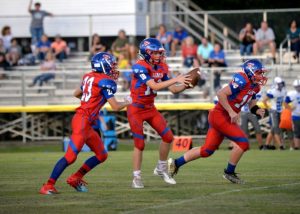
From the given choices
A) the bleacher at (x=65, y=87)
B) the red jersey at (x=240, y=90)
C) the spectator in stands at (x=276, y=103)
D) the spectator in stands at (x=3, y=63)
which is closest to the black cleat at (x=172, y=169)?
the red jersey at (x=240, y=90)

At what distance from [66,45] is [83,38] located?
2.50 feet

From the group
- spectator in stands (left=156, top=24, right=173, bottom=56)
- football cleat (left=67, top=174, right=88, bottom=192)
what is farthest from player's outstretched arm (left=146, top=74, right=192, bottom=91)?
spectator in stands (left=156, top=24, right=173, bottom=56)

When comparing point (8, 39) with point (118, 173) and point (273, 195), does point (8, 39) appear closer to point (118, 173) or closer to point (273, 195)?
point (118, 173)

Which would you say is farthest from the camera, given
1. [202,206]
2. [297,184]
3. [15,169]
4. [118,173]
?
[15,169]

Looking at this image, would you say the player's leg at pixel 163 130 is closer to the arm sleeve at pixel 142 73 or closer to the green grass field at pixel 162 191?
the green grass field at pixel 162 191

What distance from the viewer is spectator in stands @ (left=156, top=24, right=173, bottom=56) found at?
26.6 meters

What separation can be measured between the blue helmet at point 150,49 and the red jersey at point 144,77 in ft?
0.29

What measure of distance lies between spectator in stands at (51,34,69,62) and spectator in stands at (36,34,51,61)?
256 mm

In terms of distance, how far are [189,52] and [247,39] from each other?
1632mm

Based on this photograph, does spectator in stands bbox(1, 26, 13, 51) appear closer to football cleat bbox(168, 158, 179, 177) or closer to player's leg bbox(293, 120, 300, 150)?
player's leg bbox(293, 120, 300, 150)

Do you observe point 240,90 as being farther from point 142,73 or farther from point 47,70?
point 47,70

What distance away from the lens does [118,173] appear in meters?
14.7

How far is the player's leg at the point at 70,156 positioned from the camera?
11.5 metres

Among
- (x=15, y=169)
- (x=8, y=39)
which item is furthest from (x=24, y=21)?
(x=15, y=169)
